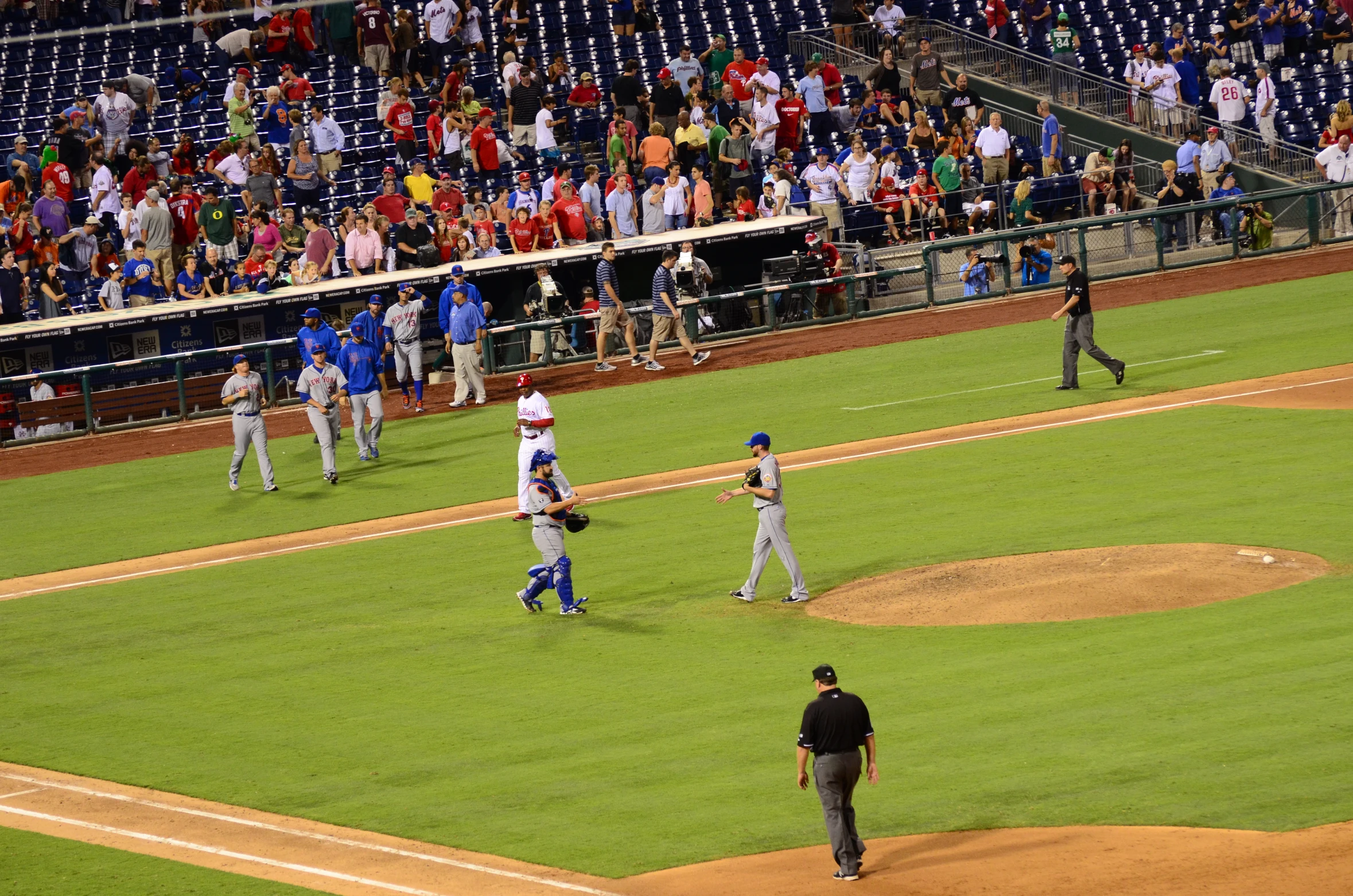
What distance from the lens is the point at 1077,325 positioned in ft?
75.6

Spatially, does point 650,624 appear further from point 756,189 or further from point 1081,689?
point 756,189

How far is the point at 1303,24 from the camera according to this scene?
39.5 meters

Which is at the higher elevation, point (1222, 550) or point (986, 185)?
point (986, 185)

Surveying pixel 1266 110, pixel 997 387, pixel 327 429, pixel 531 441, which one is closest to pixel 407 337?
pixel 327 429

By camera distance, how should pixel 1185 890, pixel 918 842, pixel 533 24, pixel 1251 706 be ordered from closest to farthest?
pixel 1185 890 → pixel 918 842 → pixel 1251 706 → pixel 533 24

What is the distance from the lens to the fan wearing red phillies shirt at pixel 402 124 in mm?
34031

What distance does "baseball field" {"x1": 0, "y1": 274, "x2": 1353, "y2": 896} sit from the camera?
10.1 meters

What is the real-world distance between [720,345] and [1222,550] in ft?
54.0

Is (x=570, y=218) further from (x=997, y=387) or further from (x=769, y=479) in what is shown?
(x=769, y=479)

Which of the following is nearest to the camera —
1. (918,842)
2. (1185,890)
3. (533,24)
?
(1185,890)

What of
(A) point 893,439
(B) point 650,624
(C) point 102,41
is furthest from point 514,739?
(C) point 102,41

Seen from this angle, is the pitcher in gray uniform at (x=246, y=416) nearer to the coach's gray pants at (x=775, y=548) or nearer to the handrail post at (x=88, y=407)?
the handrail post at (x=88, y=407)

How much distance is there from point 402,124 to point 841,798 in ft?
88.2

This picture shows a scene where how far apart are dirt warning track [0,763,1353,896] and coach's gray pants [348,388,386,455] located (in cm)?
1263
